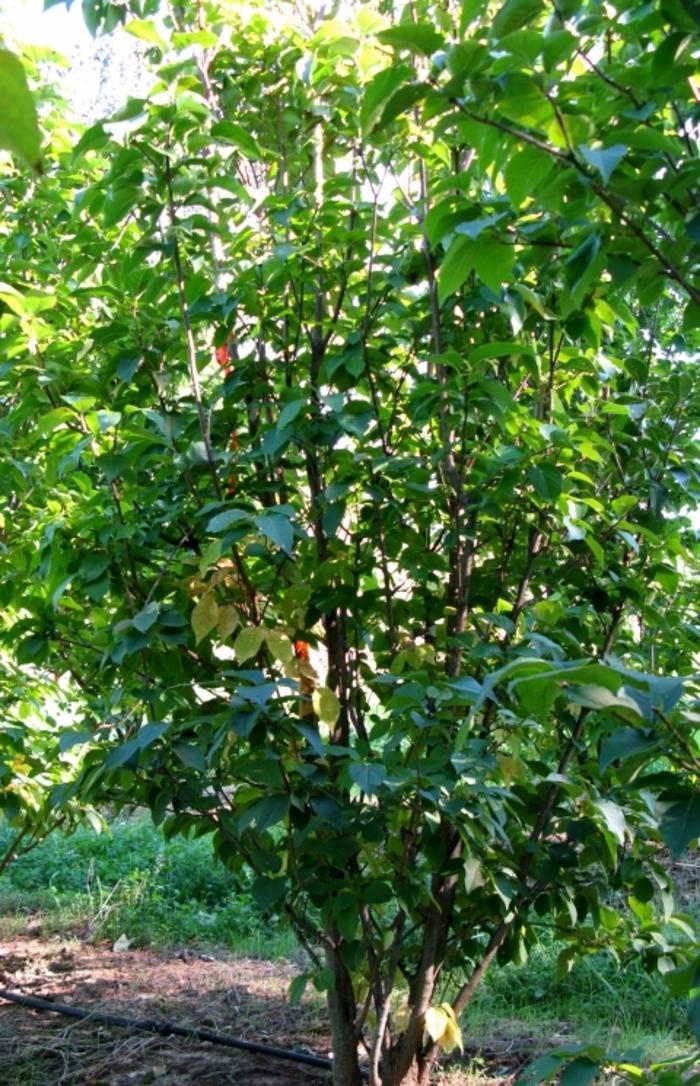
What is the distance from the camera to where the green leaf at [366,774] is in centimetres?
203

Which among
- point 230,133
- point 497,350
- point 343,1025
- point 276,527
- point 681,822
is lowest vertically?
point 343,1025

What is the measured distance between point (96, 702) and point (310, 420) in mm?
1242

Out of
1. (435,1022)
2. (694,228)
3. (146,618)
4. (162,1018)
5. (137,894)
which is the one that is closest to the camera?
(694,228)

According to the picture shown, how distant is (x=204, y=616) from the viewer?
8.04ft

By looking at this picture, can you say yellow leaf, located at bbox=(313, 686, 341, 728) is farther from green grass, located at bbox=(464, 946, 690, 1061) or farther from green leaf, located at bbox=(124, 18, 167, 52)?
green grass, located at bbox=(464, 946, 690, 1061)

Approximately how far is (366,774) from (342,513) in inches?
27.2

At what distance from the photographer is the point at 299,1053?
12.8 feet

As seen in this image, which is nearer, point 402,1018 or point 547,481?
point 547,481

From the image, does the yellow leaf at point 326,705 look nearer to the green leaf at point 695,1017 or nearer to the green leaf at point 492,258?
the green leaf at point 492,258

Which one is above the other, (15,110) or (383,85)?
(383,85)

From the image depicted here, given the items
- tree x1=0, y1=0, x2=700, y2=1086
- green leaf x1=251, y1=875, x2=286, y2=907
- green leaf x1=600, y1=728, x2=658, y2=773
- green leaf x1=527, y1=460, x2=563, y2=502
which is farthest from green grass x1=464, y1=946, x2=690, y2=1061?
green leaf x1=600, y1=728, x2=658, y2=773

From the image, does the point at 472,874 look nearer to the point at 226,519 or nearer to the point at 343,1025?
the point at 343,1025

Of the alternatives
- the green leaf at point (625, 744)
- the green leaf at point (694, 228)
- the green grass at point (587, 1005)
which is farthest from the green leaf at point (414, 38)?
the green grass at point (587, 1005)

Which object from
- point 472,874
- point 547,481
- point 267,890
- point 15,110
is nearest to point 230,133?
point 547,481
